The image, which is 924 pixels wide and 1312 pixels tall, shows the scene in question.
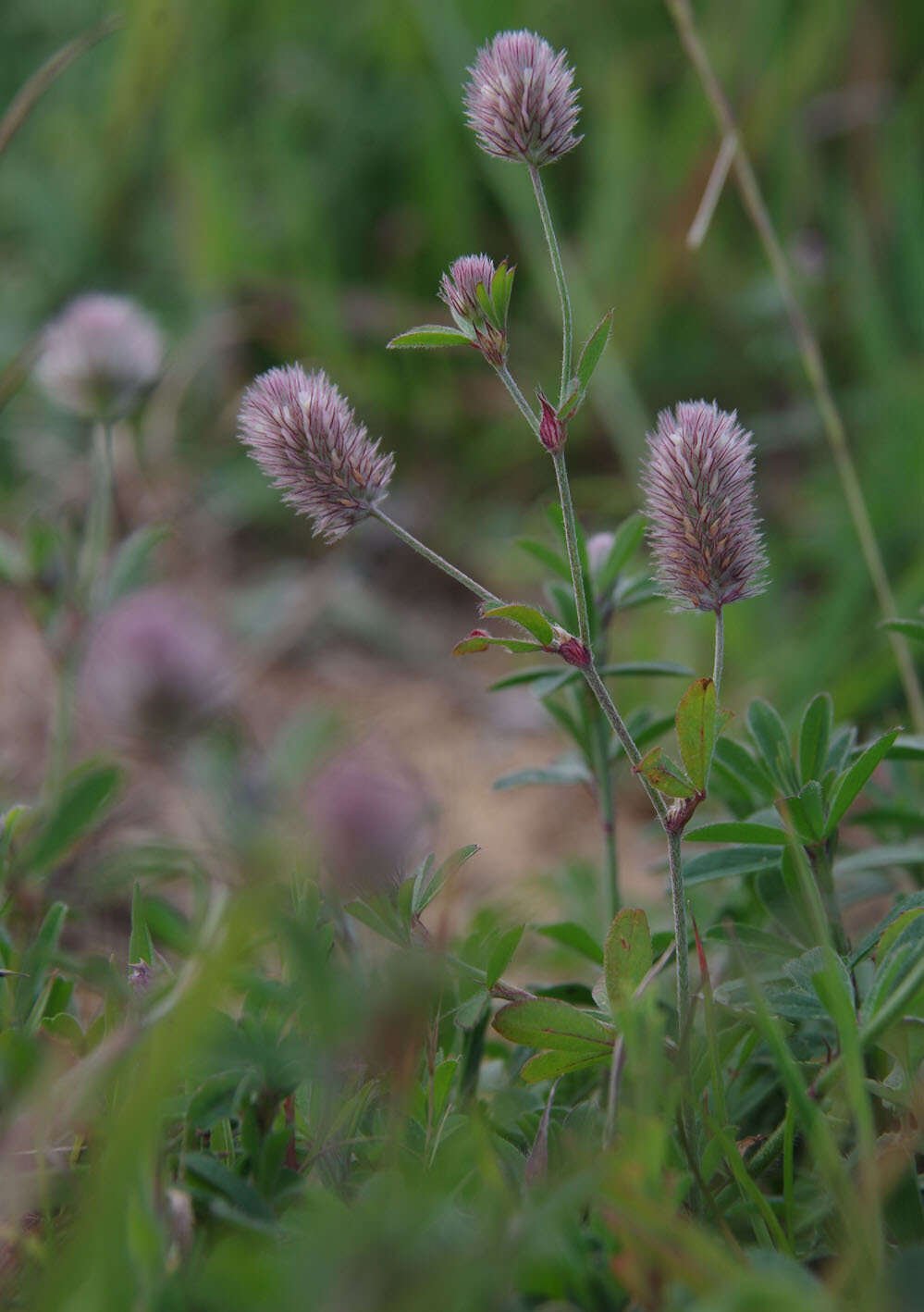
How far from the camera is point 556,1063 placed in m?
0.53

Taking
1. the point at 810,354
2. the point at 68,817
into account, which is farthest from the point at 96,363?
the point at 810,354

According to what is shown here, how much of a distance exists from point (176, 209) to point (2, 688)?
3.73ft

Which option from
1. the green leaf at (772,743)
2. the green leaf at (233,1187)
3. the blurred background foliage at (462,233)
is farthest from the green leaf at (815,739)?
the blurred background foliage at (462,233)

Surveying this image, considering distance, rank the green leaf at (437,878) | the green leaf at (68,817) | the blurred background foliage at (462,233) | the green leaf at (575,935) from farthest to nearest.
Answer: the blurred background foliage at (462,233) → the green leaf at (68,817) → the green leaf at (575,935) → the green leaf at (437,878)

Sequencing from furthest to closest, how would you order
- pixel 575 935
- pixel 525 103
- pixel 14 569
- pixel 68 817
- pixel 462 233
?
pixel 462 233 → pixel 14 569 → pixel 68 817 → pixel 575 935 → pixel 525 103

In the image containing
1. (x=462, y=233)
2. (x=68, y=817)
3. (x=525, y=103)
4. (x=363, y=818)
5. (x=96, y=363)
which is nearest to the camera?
(x=363, y=818)

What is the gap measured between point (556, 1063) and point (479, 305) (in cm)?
33

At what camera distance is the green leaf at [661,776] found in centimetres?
50

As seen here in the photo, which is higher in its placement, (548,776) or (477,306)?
(477,306)

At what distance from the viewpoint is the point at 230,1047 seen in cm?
49

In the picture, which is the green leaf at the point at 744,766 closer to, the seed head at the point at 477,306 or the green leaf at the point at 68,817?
the seed head at the point at 477,306

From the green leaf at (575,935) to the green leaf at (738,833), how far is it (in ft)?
0.33

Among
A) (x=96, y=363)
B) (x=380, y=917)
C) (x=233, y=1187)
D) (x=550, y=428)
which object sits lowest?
(x=233, y=1187)

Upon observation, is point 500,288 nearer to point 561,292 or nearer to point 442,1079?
point 561,292
